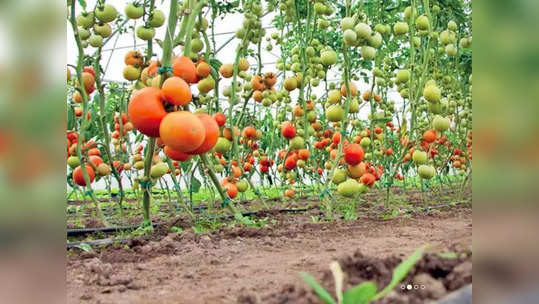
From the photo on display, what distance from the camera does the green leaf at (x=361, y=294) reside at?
0.83 metres

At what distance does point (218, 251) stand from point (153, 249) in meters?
0.27

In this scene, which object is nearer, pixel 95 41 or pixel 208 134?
pixel 208 134

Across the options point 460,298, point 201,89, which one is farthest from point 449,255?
point 201,89

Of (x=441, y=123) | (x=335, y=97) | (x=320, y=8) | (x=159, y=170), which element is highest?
(x=320, y=8)

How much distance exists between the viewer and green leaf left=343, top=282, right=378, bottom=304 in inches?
32.6

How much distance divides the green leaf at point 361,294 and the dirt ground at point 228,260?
0.23 m

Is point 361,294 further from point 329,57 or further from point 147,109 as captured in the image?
point 329,57

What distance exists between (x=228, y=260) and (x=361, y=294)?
34.7 inches

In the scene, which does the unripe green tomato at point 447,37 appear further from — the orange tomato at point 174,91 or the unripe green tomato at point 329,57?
the orange tomato at point 174,91

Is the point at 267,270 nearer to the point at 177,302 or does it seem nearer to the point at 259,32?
the point at 177,302

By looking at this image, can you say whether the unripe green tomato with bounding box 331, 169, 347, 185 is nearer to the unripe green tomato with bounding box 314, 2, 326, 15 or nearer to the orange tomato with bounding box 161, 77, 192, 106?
the unripe green tomato with bounding box 314, 2, 326, 15

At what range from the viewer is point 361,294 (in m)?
0.84
